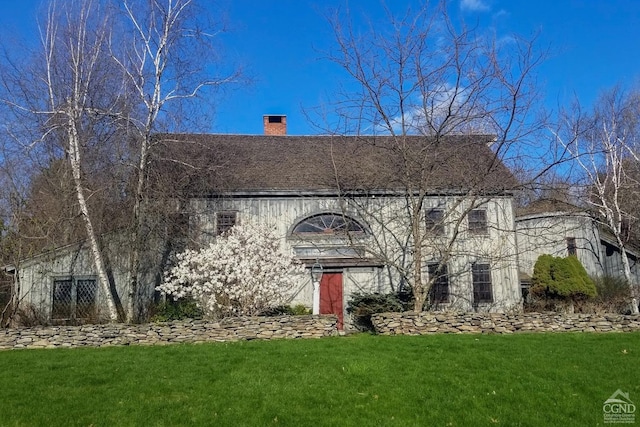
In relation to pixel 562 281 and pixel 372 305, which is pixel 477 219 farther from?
pixel 372 305

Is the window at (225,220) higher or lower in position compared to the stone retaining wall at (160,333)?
higher

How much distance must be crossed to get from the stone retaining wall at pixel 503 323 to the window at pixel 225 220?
6.71 meters

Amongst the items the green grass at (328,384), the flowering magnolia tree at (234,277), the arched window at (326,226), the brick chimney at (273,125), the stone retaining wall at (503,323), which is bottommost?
the green grass at (328,384)

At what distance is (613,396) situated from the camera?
663cm

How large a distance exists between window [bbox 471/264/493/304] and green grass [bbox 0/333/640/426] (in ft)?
22.6

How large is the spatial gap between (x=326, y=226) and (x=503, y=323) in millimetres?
6925

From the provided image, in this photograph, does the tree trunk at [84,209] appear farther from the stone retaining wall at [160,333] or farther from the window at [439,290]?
the window at [439,290]

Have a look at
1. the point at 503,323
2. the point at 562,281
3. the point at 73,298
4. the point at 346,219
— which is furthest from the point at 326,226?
the point at 73,298

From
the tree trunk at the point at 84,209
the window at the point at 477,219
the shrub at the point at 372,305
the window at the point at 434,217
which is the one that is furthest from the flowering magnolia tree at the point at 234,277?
the window at the point at 477,219

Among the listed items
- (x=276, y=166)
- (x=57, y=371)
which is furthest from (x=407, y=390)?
(x=276, y=166)

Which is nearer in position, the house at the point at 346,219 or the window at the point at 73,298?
the window at the point at 73,298

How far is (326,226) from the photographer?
17.7 meters

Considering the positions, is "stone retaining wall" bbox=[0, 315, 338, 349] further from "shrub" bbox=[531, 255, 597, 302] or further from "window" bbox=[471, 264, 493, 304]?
"shrub" bbox=[531, 255, 597, 302]

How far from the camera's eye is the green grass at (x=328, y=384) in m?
6.18
